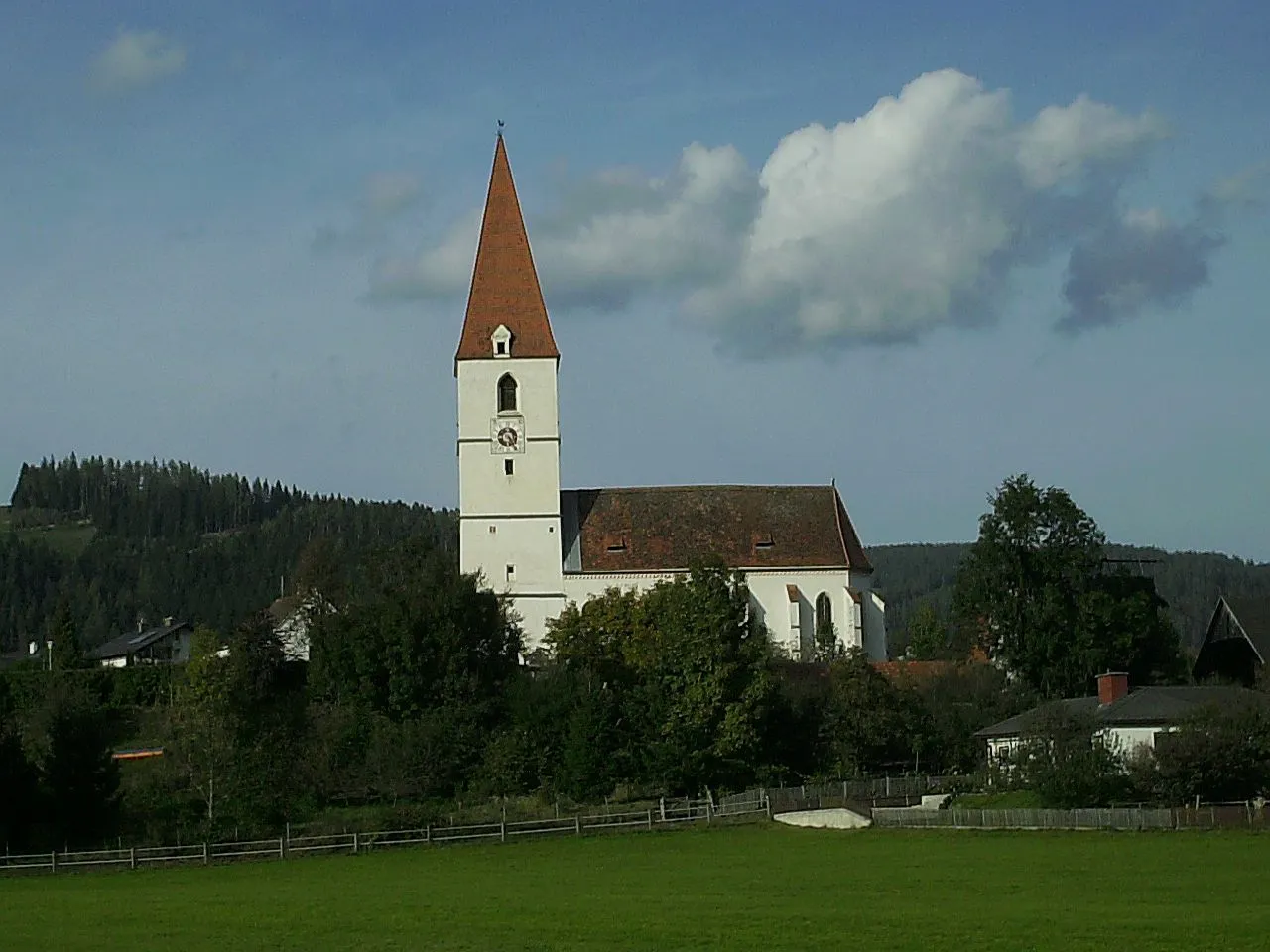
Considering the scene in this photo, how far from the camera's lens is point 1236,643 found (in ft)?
216

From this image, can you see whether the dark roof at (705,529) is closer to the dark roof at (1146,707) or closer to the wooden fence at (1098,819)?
the dark roof at (1146,707)

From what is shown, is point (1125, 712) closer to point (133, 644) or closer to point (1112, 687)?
point (1112, 687)

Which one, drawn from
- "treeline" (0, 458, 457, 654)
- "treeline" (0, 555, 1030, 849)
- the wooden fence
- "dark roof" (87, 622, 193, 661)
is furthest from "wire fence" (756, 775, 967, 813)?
"treeline" (0, 458, 457, 654)

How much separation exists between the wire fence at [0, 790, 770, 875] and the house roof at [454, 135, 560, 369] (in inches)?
1141

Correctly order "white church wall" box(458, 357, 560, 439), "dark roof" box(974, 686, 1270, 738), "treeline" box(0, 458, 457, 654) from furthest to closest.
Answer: "treeline" box(0, 458, 457, 654) → "white church wall" box(458, 357, 560, 439) → "dark roof" box(974, 686, 1270, 738)

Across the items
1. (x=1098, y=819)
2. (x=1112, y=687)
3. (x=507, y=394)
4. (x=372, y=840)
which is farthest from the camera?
(x=507, y=394)

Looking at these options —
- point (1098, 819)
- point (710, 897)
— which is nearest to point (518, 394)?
point (1098, 819)

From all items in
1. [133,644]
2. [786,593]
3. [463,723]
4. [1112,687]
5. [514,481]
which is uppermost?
[514,481]

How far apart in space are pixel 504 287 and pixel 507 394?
174 inches

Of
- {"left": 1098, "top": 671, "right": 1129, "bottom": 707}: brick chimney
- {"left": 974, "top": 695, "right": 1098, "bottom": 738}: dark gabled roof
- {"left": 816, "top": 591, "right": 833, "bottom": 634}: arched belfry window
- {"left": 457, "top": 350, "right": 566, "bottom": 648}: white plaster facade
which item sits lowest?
{"left": 974, "top": 695, "right": 1098, "bottom": 738}: dark gabled roof

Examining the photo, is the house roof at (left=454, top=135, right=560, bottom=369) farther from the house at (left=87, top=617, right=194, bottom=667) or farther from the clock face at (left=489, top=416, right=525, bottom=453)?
the house at (left=87, top=617, right=194, bottom=667)

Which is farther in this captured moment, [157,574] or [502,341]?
[157,574]

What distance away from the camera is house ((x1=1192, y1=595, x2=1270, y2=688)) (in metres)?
64.1

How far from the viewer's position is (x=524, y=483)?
71.8m
